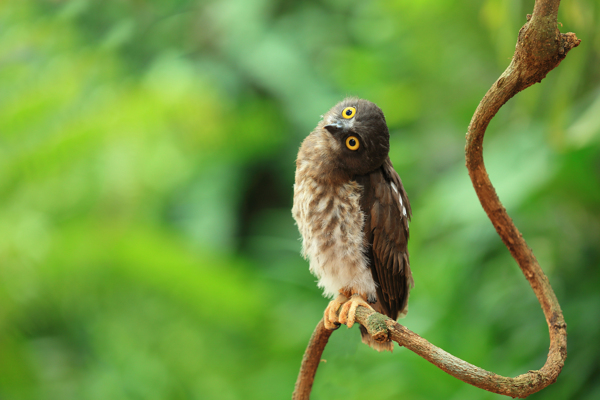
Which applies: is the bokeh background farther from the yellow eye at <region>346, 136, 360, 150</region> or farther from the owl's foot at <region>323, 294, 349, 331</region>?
the yellow eye at <region>346, 136, 360, 150</region>

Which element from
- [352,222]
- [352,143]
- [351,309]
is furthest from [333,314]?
[352,143]

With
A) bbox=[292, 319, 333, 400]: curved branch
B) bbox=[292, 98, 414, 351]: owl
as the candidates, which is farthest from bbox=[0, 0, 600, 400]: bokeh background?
bbox=[292, 319, 333, 400]: curved branch

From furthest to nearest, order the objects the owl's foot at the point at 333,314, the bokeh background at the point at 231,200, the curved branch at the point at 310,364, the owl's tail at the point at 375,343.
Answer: the bokeh background at the point at 231,200 < the owl's tail at the point at 375,343 < the owl's foot at the point at 333,314 < the curved branch at the point at 310,364

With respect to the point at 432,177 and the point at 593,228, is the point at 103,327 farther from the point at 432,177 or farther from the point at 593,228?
the point at 593,228

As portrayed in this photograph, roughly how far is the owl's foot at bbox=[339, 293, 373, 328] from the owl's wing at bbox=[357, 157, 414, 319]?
3.4 inches

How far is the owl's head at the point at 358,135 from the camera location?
126 centimetres

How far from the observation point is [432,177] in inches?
162

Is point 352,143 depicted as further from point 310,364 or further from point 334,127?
point 310,364

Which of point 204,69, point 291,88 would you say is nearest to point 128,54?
point 204,69

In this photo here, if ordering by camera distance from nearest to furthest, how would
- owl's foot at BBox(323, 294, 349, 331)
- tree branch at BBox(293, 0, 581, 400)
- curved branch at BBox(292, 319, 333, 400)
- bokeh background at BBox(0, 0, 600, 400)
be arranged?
tree branch at BBox(293, 0, 581, 400) < curved branch at BBox(292, 319, 333, 400) < owl's foot at BBox(323, 294, 349, 331) < bokeh background at BBox(0, 0, 600, 400)

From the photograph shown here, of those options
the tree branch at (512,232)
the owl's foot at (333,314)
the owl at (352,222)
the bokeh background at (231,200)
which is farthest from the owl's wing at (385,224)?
the bokeh background at (231,200)

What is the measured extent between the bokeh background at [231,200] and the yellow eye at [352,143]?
1.27 meters

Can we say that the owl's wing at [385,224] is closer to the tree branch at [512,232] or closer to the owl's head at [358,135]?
the owl's head at [358,135]

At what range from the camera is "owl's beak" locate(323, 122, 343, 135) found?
135cm
